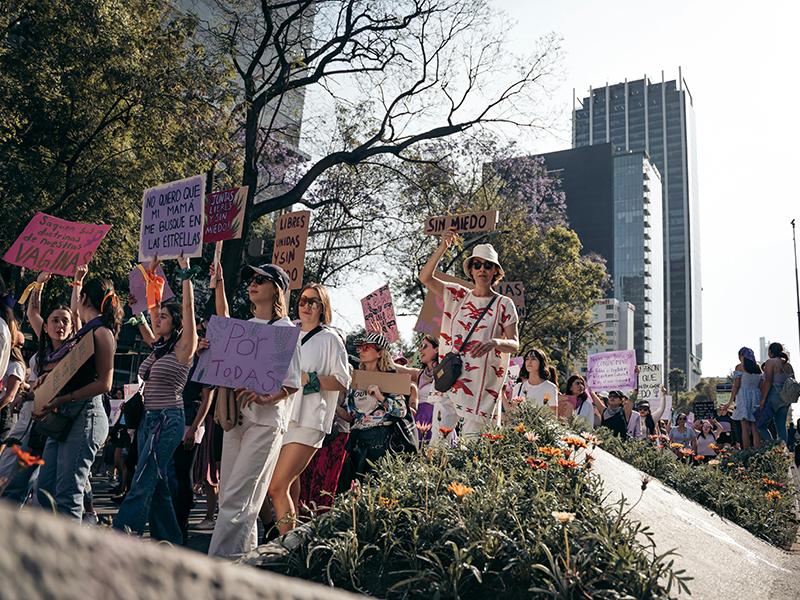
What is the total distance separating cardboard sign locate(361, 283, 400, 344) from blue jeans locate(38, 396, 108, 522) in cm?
744

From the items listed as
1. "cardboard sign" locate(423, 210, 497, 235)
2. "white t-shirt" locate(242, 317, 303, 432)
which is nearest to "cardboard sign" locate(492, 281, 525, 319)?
"cardboard sign" locate(423, 210, 497, 235)

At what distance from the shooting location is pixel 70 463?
3982 millimetres

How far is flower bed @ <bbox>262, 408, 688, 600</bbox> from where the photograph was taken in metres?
2.64

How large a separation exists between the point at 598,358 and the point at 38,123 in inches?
558

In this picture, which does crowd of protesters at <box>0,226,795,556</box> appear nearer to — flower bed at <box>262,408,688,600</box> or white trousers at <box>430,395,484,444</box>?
white trousers at <box>430,395,484,444</box>

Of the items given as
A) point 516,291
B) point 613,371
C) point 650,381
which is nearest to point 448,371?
point 516,291

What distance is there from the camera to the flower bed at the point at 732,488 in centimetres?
600

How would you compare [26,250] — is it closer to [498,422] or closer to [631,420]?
[498,422]

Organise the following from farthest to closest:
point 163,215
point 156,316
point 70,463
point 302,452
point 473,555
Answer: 1. point 163,215
2. point 156,316
3. point 302,452
4. point 70,463
5. point 473,555

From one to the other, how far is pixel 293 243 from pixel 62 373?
522cm

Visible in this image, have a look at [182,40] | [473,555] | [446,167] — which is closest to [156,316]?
[473,555]

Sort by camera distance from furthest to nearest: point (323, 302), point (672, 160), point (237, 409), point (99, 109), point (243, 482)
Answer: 1. point (672, 160)
2. point (99, 109)
3. point (323, 302)
4. point (237, 409)
5. point (243, 482)

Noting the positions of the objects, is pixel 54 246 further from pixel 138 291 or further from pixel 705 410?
pixel 705 410

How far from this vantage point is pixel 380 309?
11578 millimetres
